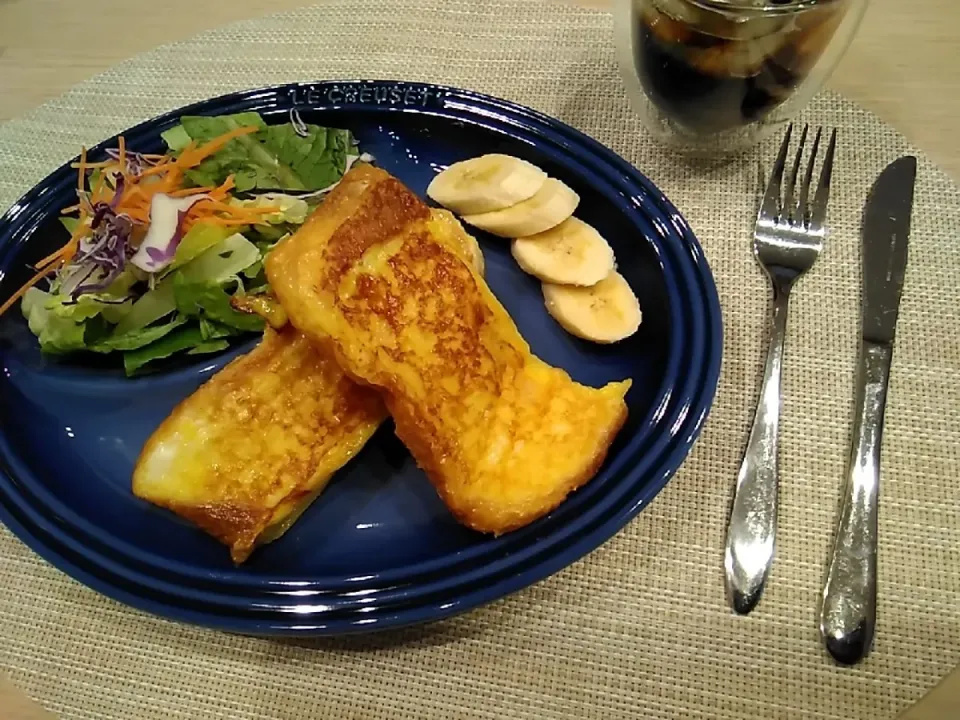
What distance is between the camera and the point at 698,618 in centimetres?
132

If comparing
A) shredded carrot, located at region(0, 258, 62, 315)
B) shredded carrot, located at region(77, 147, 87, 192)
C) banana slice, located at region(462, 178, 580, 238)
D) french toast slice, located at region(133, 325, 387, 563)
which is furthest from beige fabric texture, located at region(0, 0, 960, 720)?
shredded carrot, located at region(77, 147, 87, 192)

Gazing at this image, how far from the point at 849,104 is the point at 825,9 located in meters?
0.49

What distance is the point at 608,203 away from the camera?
64.7 inches

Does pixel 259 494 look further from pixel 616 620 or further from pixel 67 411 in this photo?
pixel 616 620

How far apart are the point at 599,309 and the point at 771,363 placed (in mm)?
350

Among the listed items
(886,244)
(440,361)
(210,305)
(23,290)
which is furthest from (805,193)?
(23,290)

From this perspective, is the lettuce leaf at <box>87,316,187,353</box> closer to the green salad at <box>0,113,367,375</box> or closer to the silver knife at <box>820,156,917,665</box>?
the green salad at <box>0,113,367,375</box>

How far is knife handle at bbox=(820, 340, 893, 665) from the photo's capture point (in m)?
1.27

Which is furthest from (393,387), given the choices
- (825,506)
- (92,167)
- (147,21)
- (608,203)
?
(147,21)

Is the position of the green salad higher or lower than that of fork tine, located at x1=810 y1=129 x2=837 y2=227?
higher

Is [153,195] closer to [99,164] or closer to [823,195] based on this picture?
[99,164]

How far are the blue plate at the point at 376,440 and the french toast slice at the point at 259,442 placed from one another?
0.22ft

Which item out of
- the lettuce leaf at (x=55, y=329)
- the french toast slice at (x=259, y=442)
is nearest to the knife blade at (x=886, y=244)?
the french toast slice at (x=259, y=442)

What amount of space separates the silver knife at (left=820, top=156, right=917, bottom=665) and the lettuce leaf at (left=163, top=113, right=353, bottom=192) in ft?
3.92
